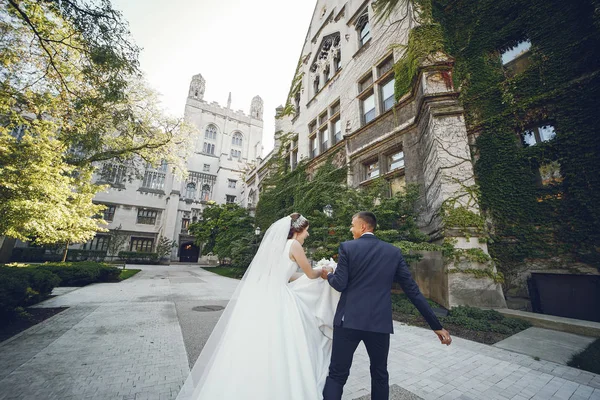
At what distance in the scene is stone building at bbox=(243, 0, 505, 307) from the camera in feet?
23.3

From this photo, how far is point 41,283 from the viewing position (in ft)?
22.5

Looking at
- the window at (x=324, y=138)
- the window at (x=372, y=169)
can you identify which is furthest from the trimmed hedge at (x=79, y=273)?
the window at (x=324, y=138)

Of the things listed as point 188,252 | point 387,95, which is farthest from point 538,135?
point 188,252

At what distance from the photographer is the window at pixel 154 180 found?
1494 inches

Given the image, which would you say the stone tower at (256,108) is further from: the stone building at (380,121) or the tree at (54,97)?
the tree at (54,97)

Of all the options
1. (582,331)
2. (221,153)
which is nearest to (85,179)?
(582,331)

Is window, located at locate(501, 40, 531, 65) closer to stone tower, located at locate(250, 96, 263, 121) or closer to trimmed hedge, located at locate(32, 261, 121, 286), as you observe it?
trimmed hedge, located at locate(32, 261, 121, 286)

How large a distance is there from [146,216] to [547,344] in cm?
4292

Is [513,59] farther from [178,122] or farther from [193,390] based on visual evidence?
[178,122]

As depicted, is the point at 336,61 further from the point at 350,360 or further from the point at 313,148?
the point at 350,360

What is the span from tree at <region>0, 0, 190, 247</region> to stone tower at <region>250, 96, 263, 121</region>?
1868 inches

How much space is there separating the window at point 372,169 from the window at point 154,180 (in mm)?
37777

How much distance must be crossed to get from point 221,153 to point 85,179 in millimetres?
35020

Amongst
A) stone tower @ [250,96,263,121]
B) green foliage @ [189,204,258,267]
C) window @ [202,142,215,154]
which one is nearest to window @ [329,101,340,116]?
green foliage @ [189,204,258,267]
